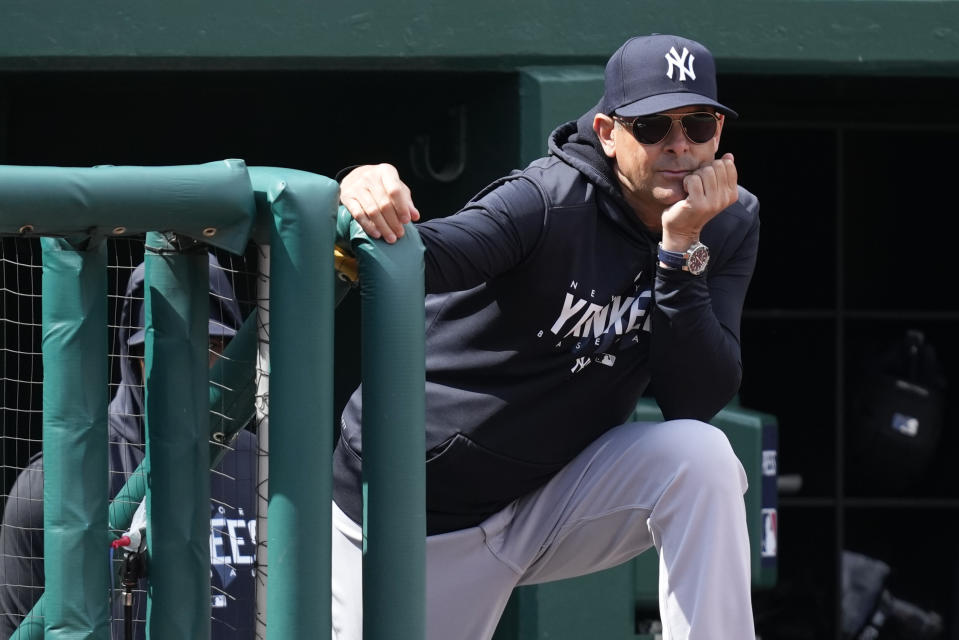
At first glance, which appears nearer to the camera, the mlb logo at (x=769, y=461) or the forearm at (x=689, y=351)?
the forearm at (x=689, y=351)

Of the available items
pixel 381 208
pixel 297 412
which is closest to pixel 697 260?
pixel 381 208

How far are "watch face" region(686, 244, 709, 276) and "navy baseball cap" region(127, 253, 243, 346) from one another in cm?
90

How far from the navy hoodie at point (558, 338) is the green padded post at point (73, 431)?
0.88m

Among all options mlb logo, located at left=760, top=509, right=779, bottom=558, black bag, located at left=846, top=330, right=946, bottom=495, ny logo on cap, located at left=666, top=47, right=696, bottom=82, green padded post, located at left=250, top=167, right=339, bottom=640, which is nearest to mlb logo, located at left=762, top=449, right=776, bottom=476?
mlb logo, located at left=760, top=509, right=779, bottom=558

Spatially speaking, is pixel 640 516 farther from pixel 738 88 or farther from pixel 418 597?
pixel 738 88

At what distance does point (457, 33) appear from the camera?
4.50m

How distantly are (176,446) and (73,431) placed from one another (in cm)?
15

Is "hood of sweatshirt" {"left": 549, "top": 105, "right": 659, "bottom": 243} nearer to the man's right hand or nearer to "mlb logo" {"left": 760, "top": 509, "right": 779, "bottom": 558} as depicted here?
the man's right hand

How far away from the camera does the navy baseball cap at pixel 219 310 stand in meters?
3.22

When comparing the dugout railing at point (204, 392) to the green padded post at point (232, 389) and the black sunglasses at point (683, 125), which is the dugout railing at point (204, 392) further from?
the black sunglasses at point (683, 125)

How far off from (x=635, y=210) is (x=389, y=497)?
3.47ft

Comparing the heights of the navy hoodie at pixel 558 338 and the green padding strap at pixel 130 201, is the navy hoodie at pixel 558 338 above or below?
below

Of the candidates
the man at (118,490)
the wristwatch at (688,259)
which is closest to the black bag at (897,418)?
the man at (118,490)

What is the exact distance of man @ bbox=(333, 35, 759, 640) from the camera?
9.34ft
